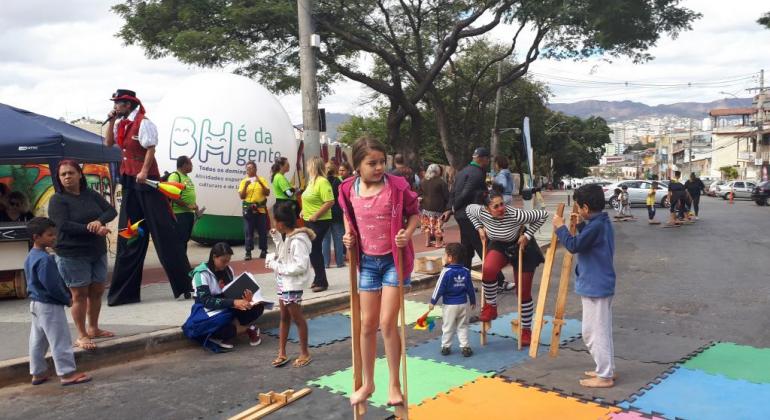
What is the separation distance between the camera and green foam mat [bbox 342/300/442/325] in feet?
22.4

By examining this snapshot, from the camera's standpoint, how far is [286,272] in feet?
16.7

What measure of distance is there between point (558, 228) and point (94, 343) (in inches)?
165

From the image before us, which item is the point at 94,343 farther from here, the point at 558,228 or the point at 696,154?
the point at 696,154

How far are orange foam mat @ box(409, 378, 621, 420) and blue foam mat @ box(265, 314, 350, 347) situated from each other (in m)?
1.91

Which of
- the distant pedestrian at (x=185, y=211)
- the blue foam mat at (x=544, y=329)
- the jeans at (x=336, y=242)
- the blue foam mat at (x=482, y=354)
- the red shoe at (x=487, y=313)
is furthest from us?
the jeans at (x=336, y=242)


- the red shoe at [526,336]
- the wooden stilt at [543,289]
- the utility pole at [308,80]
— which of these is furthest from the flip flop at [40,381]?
the utility pole at [308,80]

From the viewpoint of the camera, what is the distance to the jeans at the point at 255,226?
10547 mm

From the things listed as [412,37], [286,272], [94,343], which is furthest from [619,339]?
[412,37]

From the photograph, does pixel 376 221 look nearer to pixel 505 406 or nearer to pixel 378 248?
pixel 378 248

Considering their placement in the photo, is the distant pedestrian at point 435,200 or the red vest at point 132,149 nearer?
the red vest at point 132,149

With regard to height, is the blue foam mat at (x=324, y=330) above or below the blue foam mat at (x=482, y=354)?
below

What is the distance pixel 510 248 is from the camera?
223 inches

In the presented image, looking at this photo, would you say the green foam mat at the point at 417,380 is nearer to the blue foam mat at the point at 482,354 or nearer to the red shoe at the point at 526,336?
the blue foam mat at the point at 482,354

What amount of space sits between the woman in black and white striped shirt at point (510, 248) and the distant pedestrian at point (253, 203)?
5648 millimetres
